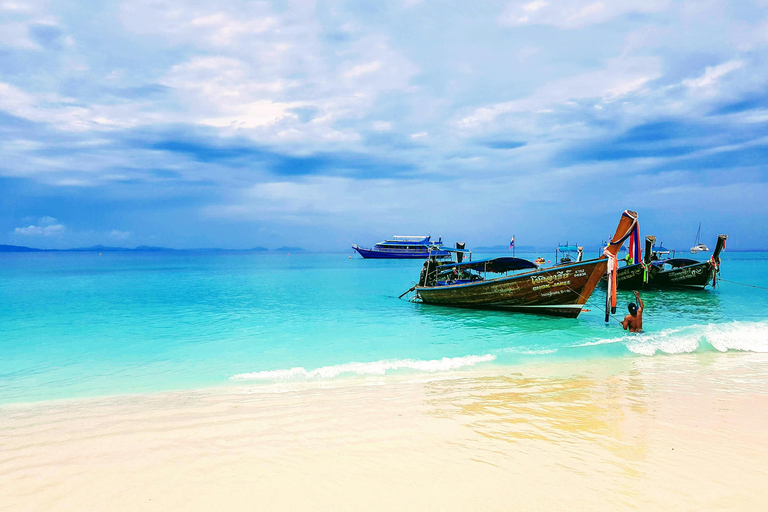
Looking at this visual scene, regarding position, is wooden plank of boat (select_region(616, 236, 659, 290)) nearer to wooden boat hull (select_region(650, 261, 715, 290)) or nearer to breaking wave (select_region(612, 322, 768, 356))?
wooden boat hull (select_region(650, 261, 715, 290))

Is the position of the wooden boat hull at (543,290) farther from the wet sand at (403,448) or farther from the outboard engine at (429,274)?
the wet sand at (403,448)

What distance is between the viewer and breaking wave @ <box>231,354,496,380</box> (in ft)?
31.2

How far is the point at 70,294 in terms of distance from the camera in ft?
98.6

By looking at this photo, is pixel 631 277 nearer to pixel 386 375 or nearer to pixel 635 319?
pixel 635 319

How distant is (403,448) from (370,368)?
486 centimetres

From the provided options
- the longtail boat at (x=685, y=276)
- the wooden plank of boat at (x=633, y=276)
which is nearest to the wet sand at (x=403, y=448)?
the wooden plank of boat at (x=633, y=276)

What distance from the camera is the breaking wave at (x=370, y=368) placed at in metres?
9.51

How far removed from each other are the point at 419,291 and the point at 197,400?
15.2 meters

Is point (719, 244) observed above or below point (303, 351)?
above

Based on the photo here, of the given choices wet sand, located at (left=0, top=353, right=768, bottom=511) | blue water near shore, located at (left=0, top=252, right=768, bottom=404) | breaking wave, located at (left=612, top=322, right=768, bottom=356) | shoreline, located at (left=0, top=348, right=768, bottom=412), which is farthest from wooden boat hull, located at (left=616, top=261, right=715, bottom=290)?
wet sand, located at (left=0, top=353, right=768, bottom=511)

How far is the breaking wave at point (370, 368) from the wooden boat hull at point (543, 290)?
22.6 ft

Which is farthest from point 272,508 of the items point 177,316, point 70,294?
point 70,294

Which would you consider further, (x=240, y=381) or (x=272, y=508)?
(x=240, y=381)

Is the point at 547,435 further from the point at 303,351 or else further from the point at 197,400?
the point at 303,351
